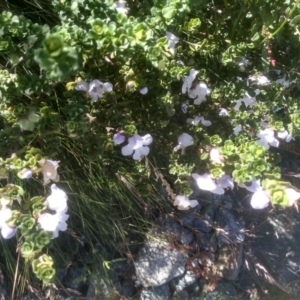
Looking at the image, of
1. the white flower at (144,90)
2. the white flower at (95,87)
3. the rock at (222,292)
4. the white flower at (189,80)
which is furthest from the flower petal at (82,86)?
the rock at (222,292)

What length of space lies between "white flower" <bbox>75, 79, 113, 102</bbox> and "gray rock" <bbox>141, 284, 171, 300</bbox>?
0.92 m

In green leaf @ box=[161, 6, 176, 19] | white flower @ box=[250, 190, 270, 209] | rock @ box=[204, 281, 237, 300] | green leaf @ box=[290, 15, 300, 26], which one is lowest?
rock @ box=[204, 281, 237, 300]

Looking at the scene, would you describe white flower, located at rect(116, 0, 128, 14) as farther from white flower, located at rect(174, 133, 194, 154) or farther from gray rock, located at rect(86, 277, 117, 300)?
gray rock, located at rect(86, 277, 117, 300)

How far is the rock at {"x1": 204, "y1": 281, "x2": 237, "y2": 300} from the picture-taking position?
71.2 inches

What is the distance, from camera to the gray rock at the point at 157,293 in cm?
178

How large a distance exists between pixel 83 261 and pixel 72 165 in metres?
0.39

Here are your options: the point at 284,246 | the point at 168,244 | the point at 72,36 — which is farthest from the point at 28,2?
the point at 284,246

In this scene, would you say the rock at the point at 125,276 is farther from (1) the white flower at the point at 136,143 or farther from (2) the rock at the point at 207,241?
(1) the white flower at the point at 136,143

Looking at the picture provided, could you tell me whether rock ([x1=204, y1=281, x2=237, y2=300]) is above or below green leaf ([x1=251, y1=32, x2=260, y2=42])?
below

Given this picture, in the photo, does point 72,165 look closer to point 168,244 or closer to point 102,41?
point 168,244

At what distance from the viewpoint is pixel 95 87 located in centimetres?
115

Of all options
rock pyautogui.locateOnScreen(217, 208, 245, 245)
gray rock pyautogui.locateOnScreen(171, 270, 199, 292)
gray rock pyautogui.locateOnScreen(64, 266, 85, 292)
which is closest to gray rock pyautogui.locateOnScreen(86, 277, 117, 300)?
gray rock pyautogui.locateOnScreen(64, 266, 85, 292)

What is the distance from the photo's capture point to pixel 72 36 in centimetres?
98

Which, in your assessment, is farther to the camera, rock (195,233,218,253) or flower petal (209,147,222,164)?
rock (195,233,218,253)
